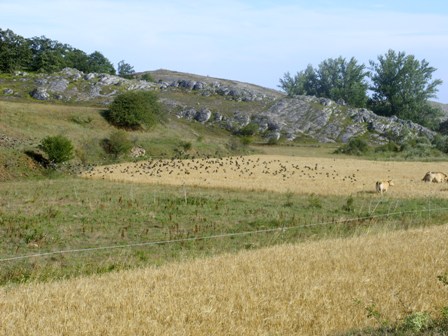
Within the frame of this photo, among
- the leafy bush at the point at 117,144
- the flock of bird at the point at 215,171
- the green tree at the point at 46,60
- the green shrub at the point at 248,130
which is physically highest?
the green tree at the point at 46,60

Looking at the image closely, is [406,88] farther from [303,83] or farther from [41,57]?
[41,57]

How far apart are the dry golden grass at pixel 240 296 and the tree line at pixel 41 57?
104677mm

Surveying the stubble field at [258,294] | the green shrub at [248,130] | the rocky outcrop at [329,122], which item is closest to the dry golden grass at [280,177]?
the stubble field at [258,294]

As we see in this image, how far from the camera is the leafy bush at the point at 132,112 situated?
66838mm

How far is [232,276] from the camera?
12297 millimetres

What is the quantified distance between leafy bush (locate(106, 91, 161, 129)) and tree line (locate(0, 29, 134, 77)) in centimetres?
4843

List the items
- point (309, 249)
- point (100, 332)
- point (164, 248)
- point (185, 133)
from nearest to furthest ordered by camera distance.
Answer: point (100, 332), point (309, 249), point (164, 248), point (185, 133)

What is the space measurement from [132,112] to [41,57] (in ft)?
198

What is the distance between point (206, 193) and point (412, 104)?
380 ft

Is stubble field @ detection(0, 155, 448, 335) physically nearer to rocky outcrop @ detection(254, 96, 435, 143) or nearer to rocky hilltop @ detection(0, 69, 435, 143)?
rocky hilltop @ detection(0, 69, 435, 143)

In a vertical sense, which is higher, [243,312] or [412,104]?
[412,104]

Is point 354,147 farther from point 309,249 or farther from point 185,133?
point 309,249

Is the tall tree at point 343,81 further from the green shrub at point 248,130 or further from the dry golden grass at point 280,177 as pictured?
the dry golden grass at point 280,177

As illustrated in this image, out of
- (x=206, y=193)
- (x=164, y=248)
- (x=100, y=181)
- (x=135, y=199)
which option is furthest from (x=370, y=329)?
(x=100, y=181)
